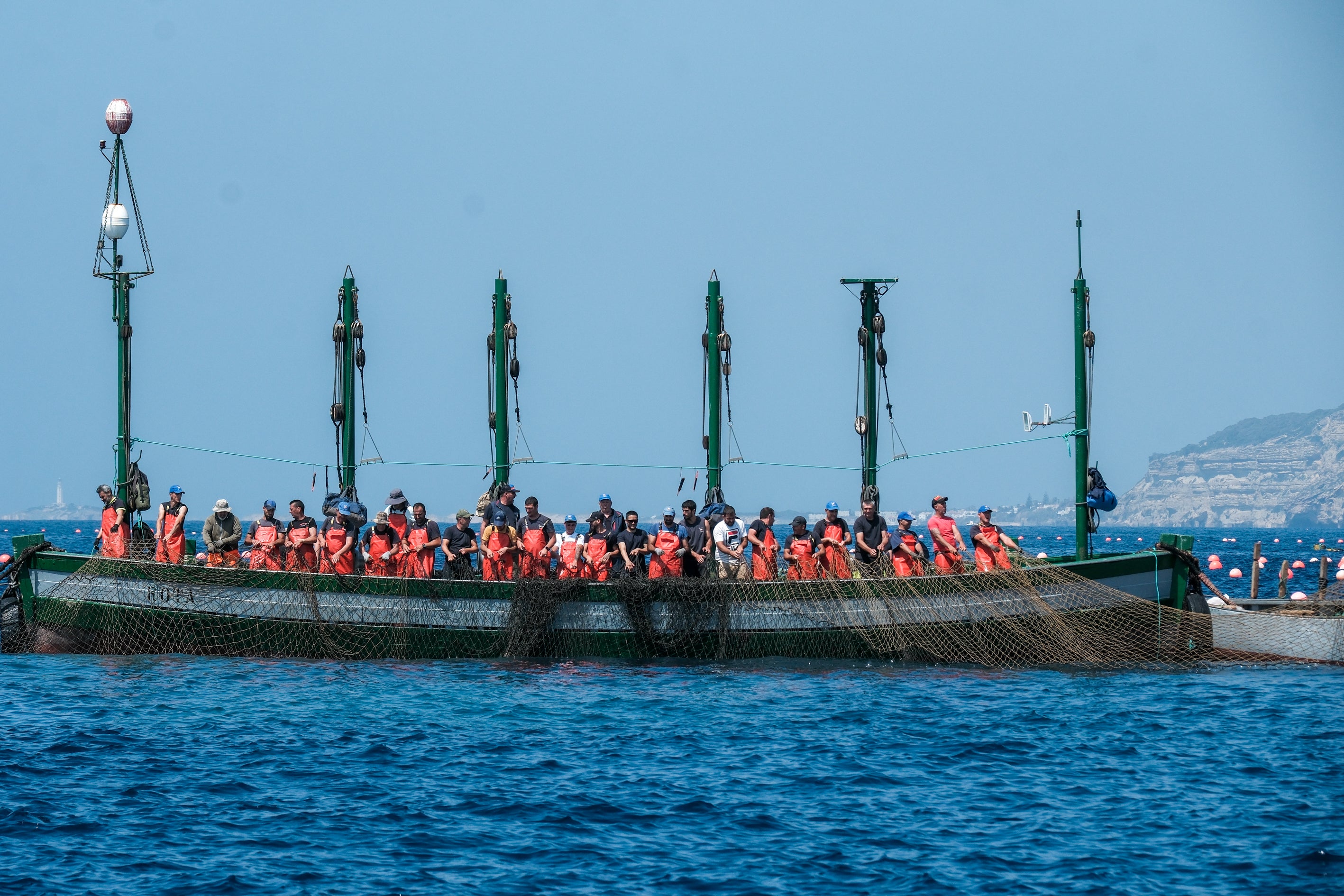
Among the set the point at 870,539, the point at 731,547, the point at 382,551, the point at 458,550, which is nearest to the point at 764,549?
the point at 731,547

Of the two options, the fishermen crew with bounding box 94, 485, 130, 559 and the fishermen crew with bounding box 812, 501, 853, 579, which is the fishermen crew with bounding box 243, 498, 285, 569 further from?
the fishermen crew with bounding box 812, 501, 853, 579

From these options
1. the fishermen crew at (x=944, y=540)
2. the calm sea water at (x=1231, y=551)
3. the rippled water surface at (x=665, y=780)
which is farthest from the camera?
the calm sea water at (x=1231, y=551)

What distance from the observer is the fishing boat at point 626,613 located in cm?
2297

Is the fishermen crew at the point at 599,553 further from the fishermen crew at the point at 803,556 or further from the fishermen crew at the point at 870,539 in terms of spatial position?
the fishermen crew at the point at 870,539

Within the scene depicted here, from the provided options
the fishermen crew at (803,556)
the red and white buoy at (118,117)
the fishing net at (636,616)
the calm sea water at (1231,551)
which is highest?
the red and white buoy at (118,117)

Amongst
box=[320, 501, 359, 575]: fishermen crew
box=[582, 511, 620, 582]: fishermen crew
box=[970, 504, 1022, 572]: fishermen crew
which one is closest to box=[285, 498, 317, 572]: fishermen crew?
box=[320, 501, 359, 575]: fishermen crew

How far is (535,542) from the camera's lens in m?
23.8

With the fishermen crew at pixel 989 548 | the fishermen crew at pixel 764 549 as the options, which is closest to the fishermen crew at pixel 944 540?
the fishermen crew at pixel 989 548

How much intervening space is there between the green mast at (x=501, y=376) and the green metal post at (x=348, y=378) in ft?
9.28

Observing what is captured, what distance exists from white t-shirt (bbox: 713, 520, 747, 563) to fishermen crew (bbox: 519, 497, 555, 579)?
8.50 ft

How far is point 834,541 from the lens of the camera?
23547mm

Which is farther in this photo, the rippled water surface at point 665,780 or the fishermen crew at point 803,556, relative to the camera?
the fishermen crew at point 803,556

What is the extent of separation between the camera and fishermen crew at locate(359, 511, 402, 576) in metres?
23.5

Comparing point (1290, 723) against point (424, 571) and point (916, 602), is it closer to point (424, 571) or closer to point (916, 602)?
point (916, 602)
